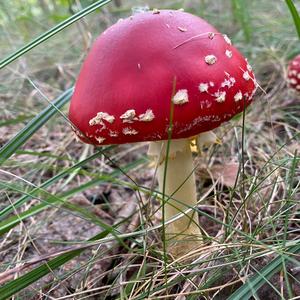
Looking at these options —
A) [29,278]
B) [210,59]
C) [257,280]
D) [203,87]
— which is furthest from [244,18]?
[29,278]

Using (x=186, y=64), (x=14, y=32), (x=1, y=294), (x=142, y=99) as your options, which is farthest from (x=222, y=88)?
(x=14, y=32)

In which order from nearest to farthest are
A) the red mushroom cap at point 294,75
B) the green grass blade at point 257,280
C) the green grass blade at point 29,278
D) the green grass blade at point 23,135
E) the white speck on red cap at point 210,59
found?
the green grass blade at point 257,280, the green grass blade at point 29,278, the white speck on red cap at point 210,59, the green grass blade at point 23,135, the red mushroom cap at point 294,75

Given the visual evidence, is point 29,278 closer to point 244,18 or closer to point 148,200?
point 148,200

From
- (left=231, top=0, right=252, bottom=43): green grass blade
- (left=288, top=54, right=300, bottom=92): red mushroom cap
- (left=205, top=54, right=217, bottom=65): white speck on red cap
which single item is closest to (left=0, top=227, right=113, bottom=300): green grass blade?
(left=205, top=54, right=217, bottom=65): white speck on red cap

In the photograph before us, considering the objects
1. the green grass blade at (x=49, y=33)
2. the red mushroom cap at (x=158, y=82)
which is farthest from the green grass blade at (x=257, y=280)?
the green grass blade at (x=49, y=33)

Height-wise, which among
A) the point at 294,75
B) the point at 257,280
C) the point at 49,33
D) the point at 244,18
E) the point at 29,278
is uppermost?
the point at 49,33

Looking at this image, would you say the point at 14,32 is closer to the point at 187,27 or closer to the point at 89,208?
the point at 89,208

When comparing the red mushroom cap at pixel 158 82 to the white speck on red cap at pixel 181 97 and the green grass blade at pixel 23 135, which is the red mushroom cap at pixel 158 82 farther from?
the green grass blade at pixel 23 135

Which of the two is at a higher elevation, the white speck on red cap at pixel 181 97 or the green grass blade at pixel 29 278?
the white speck on red cap at pixel 181 97

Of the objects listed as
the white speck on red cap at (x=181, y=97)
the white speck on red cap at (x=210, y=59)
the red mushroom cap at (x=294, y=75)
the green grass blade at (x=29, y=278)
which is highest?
the white speck on red cap at (x=210, y=59)
